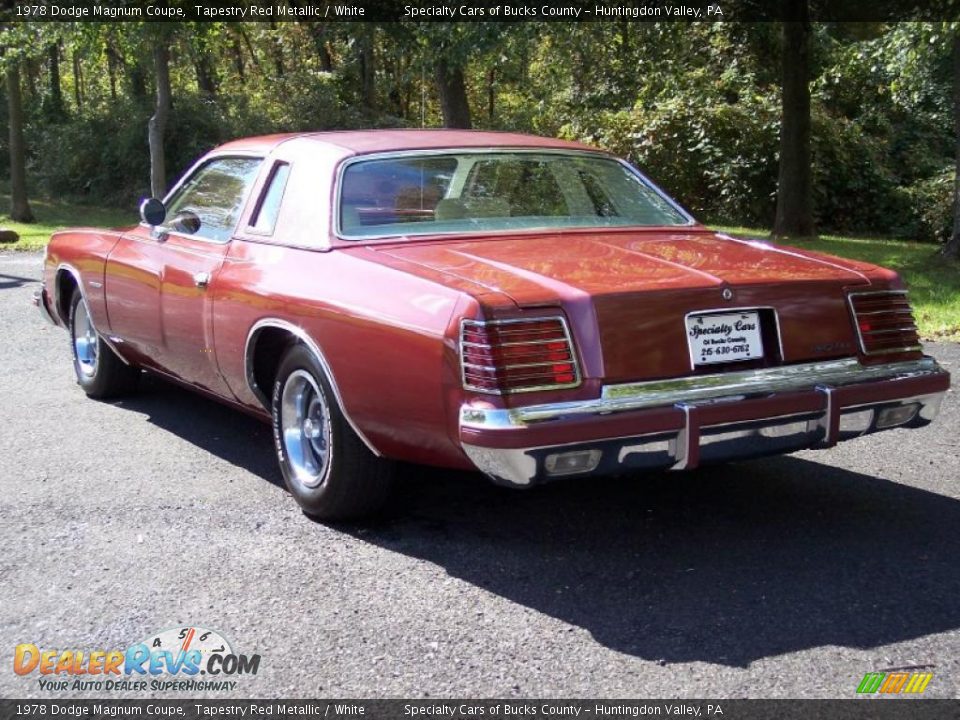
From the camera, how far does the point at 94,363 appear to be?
707 centimetres

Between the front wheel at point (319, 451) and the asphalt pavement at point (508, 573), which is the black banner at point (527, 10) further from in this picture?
the front wheel at point (319, 451)

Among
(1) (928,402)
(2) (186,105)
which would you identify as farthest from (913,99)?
(1) (928,402)

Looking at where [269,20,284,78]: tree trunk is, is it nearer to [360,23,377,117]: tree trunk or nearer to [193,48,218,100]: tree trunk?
[193,48,218,100]: tree trunk

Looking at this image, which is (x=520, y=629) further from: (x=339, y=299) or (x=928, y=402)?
(x=928, y=402)

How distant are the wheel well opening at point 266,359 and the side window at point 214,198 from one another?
64 centimetres

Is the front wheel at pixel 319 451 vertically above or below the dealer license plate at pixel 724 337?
below

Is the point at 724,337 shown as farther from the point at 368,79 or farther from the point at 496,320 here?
the point at 368,79

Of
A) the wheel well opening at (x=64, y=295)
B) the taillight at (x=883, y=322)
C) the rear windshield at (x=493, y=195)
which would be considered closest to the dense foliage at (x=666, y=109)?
the wheel well opening at (x=64, y=295)

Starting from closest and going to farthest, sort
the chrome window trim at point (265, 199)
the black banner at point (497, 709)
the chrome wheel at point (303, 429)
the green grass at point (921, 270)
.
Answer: the black banner at point (497, 709)
the chrome wheel at point (303, 429)
the chrome window trim at point (265, 199)
the green grass at point (921, 270)

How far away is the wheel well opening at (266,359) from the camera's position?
4.99 metres

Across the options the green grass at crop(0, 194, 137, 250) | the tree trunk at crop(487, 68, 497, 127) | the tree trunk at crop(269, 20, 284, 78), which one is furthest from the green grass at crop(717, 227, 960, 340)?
the tree trunk at crop(269, 20, 284, 78)

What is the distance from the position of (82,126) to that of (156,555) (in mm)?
26149

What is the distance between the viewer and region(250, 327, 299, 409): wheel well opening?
499 centimetres

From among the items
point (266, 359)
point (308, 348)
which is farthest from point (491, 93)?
point (308, 348)
